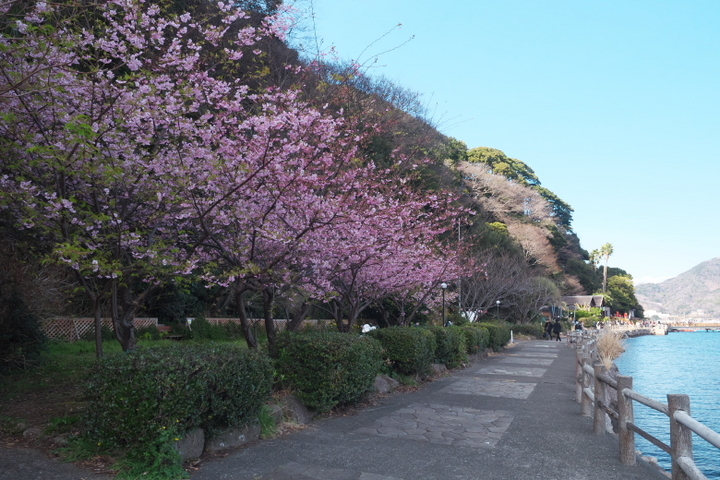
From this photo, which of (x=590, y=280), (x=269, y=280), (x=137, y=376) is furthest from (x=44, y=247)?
(x=590, y=280)

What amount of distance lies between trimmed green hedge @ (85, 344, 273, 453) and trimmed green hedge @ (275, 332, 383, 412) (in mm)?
2032

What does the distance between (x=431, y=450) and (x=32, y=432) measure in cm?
463

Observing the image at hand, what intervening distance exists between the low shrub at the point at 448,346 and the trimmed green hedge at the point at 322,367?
550 centimetres

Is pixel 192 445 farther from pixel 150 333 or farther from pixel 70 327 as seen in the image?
pixel 150 333

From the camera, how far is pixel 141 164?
6637 millimetres

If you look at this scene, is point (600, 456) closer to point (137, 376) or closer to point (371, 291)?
point (137, 376)

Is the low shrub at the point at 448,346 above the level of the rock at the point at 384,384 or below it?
above

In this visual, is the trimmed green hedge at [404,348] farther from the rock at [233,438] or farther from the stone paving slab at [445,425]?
the rock at [233,438]

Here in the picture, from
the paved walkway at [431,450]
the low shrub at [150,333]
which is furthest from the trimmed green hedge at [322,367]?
the low shrub at [150,333]

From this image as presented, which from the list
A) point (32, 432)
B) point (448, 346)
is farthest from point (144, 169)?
point (448, 346)

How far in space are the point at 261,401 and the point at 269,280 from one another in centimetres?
216

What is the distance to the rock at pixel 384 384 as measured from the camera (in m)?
10.0

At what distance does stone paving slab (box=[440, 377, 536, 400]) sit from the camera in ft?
35.8

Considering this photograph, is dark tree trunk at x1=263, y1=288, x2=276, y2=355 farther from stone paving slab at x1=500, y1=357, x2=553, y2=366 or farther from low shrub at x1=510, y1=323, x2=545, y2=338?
low shrub at x1=510, y1=323, x2=545, y2=338
